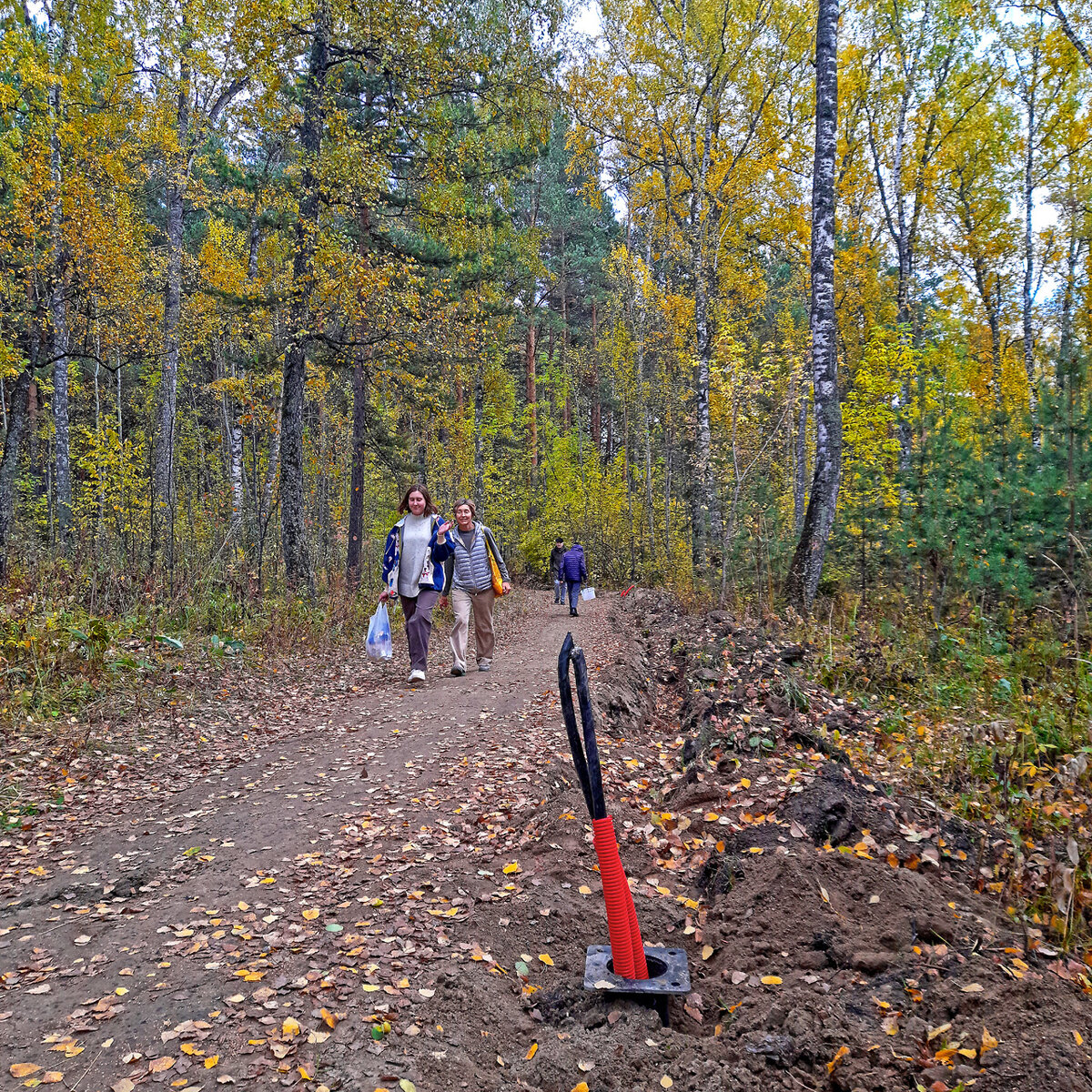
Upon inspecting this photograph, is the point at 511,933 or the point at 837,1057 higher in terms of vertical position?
the point at 837,1057

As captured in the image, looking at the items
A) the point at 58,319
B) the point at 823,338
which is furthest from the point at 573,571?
the point at 58,319

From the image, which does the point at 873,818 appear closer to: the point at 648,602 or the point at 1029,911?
the point at 1029,911

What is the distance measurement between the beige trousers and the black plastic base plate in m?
6.48

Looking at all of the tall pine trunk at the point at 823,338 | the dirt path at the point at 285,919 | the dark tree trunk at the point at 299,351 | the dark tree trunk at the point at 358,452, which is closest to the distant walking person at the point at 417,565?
the dirt path at the point at 285,919

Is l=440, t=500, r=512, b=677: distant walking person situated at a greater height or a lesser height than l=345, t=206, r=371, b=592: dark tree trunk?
lesser

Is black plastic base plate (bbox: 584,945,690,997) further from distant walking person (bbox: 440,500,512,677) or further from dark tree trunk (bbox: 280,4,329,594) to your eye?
dark tree trunk (bbox: 280,4,329,594)

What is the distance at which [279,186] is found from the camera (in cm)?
1191

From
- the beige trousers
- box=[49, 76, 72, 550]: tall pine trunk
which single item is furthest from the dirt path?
box=[49, 76, 72, 550]: tall pine trunk

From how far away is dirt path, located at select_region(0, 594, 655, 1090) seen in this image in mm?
2643

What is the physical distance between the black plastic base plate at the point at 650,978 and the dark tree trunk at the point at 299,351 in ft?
34.6

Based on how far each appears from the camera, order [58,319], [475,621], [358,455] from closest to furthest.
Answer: [475,621] → [58,319] → [358,455]

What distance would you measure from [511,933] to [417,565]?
5.74 m

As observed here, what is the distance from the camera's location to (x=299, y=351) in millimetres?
12523

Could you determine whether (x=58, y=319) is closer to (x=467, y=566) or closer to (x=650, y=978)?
(x=467, y=566)
